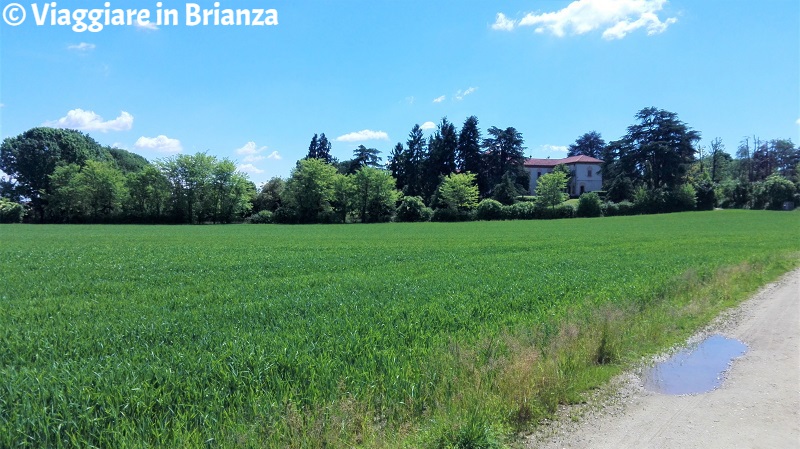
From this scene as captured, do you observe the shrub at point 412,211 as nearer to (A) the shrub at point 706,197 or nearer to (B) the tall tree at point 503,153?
(B) the tall tree at point 503,153

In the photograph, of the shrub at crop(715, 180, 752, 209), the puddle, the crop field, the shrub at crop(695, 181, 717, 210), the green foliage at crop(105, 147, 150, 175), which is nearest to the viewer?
the crop field

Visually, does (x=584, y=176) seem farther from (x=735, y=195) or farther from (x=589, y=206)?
(x=589, y=206)

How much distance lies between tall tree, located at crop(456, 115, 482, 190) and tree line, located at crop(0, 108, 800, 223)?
4.53 m

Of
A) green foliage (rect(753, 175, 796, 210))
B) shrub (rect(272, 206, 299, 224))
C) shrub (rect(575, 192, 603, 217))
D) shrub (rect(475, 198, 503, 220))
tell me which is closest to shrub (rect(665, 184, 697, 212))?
green foliage (rect(753, 175, 796, 210))

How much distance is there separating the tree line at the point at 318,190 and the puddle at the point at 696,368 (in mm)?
68747

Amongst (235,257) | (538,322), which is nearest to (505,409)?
(538,322)

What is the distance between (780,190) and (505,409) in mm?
101471

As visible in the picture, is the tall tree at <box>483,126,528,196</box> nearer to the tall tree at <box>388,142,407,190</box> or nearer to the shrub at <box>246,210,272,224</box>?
the tall tree at <box>388,142,407,190</box>

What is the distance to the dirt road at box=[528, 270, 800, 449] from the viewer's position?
175 inches

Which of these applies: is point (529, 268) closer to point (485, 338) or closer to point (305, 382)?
point (485, 338)

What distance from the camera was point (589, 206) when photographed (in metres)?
74.9

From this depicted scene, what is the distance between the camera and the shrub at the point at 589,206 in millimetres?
74562

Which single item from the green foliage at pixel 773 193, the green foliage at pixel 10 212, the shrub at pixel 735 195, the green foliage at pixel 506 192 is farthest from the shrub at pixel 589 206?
the green foliage at pixel 10 212

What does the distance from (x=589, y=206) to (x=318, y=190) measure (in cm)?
5011
